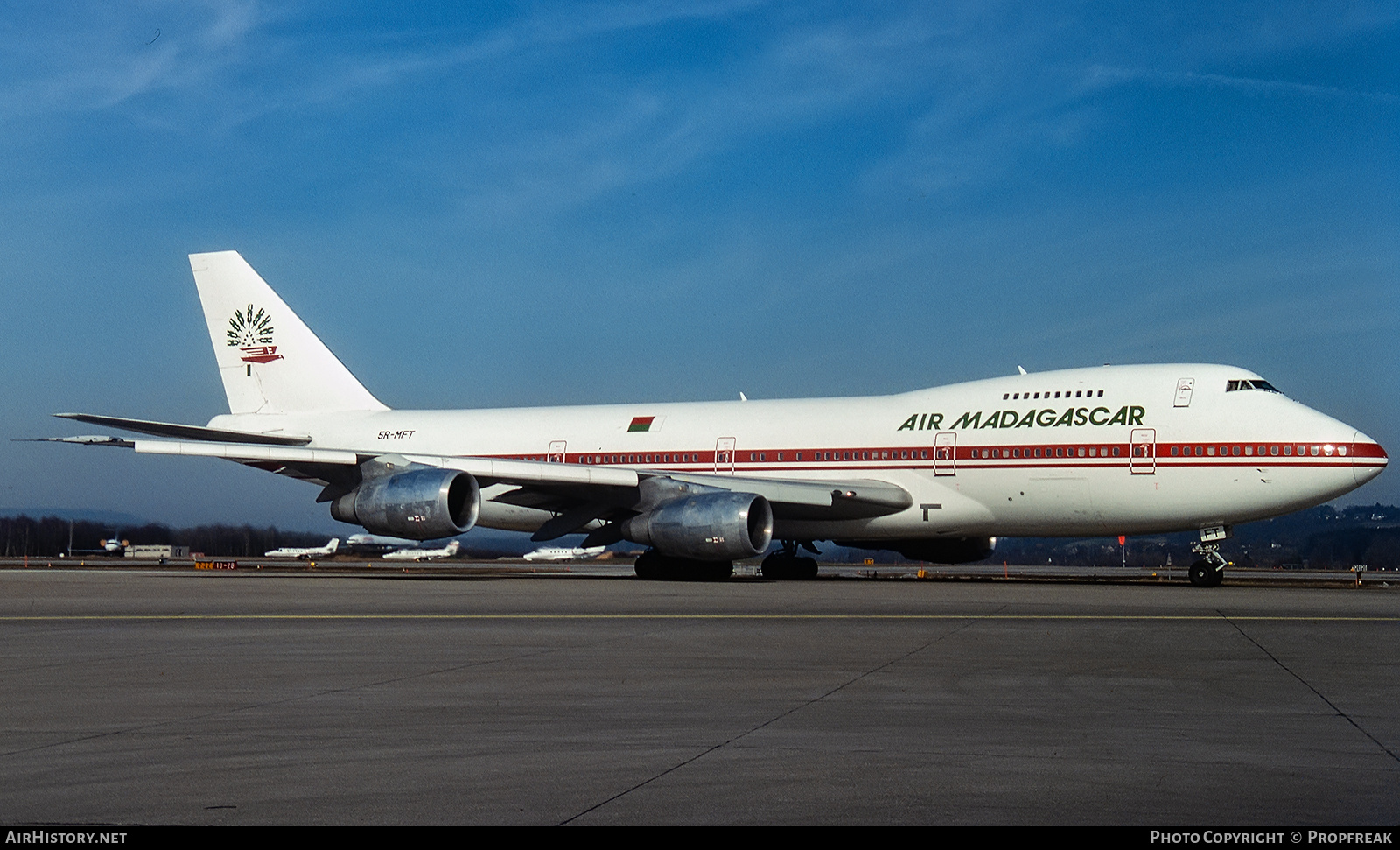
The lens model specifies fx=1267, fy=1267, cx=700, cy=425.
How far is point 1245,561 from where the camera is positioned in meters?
69.9

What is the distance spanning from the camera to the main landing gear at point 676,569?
94.9 ft

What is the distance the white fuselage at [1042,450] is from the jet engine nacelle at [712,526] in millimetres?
3148

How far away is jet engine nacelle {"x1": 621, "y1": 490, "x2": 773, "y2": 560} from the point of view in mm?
25219

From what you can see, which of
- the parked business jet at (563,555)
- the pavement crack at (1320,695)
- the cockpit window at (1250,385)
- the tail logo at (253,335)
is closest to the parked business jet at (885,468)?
the cockpit window at (1250,385)

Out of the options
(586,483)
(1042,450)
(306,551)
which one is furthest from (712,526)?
(306,551)

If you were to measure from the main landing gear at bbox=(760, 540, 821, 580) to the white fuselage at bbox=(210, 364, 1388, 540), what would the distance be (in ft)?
5.23

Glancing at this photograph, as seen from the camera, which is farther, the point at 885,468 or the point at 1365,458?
the point at 885,468

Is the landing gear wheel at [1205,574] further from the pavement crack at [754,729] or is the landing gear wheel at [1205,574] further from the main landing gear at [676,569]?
the pavement crack at [754,729]

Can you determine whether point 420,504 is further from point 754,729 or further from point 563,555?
point 563,555

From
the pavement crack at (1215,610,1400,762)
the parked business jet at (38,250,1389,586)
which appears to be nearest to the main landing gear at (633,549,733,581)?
the parked business jet at (38,250,1389,586)

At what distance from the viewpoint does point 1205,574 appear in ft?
83.5

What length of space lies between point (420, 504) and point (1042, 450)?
12911 mm

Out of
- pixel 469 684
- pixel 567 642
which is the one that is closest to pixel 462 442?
pixel 567 642

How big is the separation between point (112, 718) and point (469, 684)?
A: 260 centimetres
